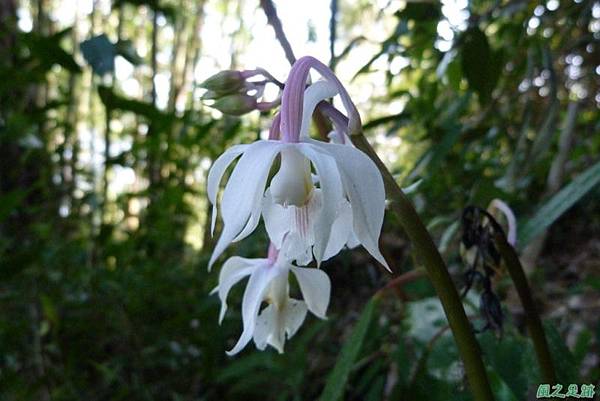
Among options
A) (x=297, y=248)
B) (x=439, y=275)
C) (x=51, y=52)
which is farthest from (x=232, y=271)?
(x=51, y=52)

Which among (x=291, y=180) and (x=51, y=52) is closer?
(x=291, y=180)

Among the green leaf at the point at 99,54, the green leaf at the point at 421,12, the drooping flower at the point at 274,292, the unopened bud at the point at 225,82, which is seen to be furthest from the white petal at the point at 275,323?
the green leaf at the point at 421,12

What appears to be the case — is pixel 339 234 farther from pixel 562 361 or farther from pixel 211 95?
pixel 562 361

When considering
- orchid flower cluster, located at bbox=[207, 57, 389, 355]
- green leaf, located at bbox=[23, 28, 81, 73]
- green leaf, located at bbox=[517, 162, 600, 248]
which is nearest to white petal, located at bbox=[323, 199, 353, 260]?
orchid flower cluster, located at bbox=[207, 57, 389, 355]

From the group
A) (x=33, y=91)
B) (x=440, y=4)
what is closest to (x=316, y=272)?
(x=440, y=4)

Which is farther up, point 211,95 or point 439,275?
point 211,95

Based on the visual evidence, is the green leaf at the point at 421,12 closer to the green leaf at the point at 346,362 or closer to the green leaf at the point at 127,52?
the green leaf at the point at 127,52

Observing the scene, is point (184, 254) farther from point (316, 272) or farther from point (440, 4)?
point (316, 272)
